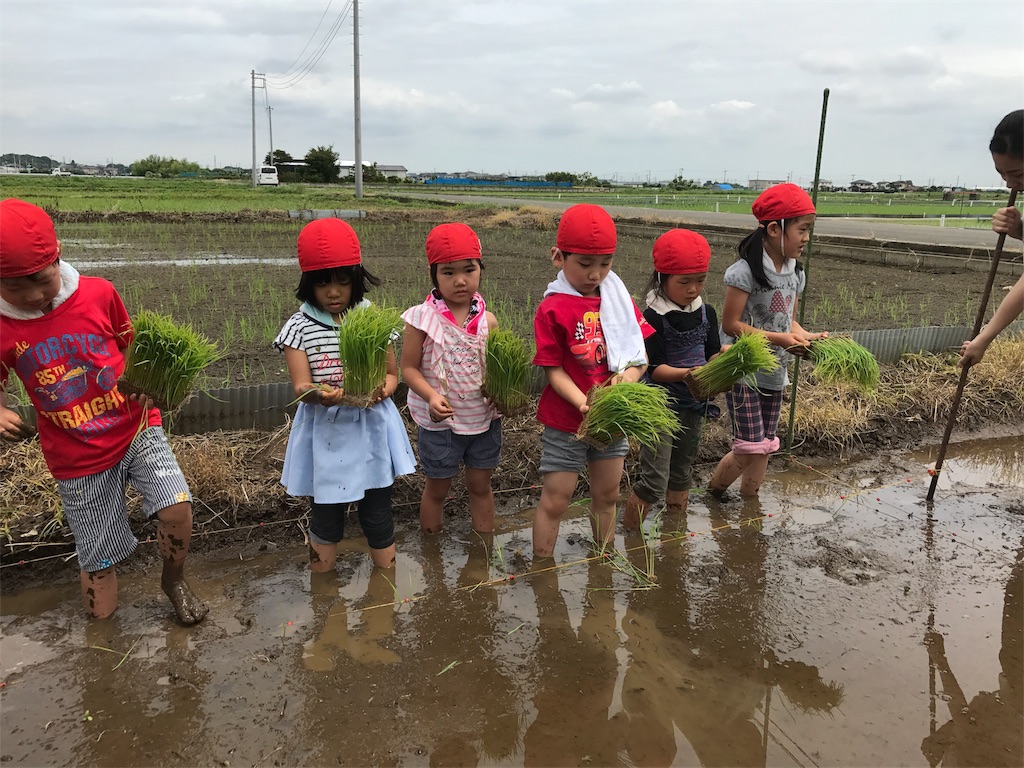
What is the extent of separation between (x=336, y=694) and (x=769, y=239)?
108 inches

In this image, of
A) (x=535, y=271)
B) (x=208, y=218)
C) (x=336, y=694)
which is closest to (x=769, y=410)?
(x=336, y=694)

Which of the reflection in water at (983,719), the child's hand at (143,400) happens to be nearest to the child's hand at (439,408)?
the child's hand at (143,400)

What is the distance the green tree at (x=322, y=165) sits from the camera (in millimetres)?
57875

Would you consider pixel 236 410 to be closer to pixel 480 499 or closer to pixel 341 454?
pixel 341 454

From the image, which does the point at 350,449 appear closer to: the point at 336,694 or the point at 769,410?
the point at 336,694

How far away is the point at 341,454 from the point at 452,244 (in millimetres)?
953

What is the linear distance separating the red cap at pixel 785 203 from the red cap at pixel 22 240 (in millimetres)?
2812

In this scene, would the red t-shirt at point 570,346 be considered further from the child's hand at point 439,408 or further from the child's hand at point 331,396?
the child's hand at point 331,396

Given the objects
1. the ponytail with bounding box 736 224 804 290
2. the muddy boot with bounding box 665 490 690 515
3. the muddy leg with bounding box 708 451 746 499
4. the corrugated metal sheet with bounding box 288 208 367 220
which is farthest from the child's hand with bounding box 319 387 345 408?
the corrugated metal sheet with bounding box 288 208 367 220

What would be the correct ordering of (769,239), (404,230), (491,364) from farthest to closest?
(404,230), (769,239), (491,364)

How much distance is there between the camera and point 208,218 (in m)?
18.3

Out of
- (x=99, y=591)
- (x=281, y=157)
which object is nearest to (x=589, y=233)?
Result: (x=99, y=591)

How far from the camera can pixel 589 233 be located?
261 cm

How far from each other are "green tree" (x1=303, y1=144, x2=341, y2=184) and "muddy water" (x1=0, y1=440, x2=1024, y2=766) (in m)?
60.2
